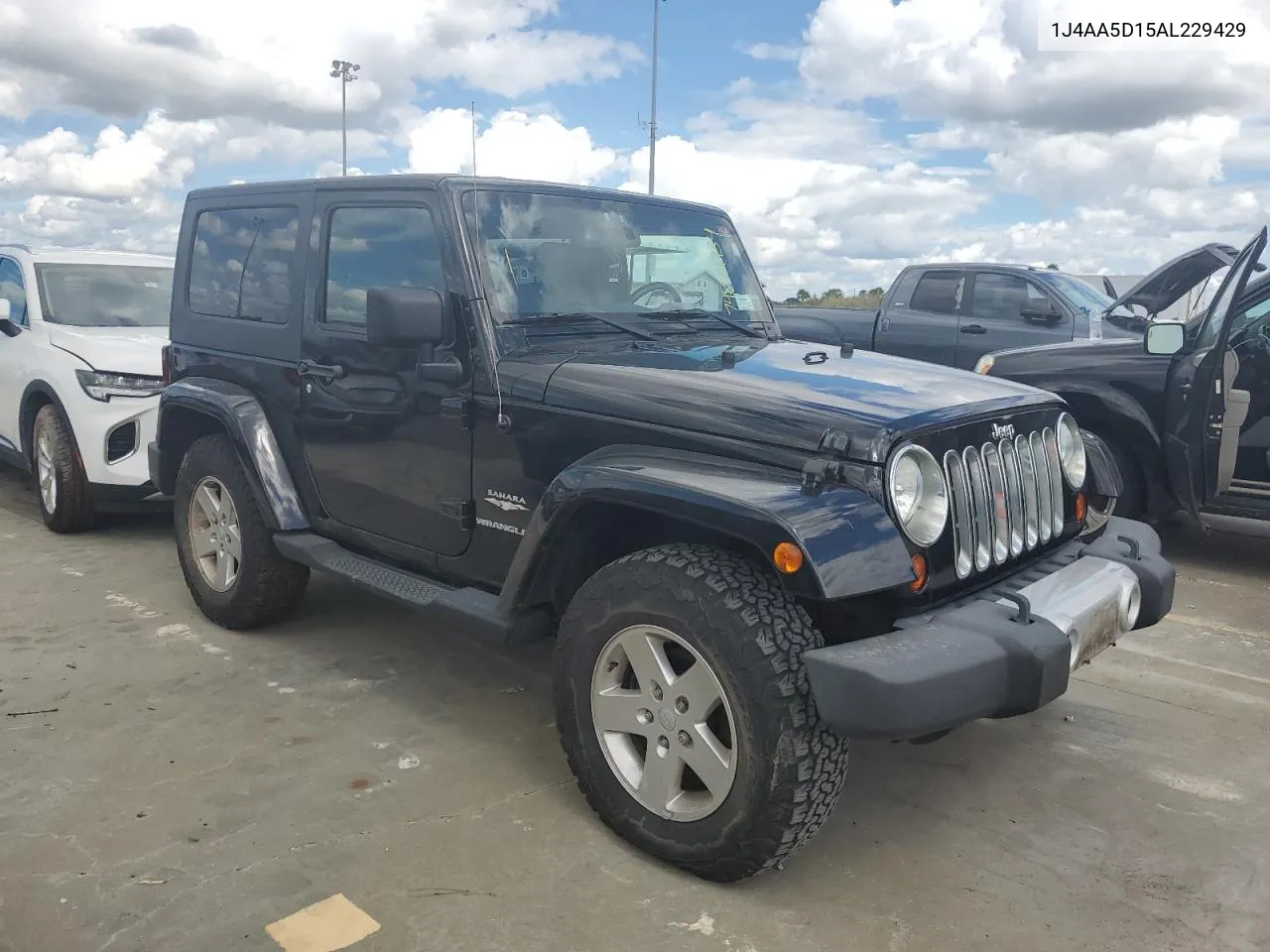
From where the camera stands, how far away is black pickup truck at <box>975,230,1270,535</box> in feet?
18.0

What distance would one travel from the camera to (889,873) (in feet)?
9.23

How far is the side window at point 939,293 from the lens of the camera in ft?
32.0

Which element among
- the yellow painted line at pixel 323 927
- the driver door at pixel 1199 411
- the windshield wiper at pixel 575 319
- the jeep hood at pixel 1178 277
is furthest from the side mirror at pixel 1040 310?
the yellow painted line at pixel 323 927

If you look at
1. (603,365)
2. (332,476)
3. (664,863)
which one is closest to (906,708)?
(664,863)

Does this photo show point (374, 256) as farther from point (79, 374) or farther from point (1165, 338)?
point (1165, 338)

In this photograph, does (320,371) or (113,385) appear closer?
(320,371)

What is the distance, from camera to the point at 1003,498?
2.99 m

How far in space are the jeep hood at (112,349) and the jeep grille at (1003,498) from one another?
16.2 feet

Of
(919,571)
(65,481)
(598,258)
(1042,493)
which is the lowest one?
(65,481)

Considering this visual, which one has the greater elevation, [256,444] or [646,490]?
[646,490]

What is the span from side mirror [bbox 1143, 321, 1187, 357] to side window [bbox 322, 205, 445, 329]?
3.97 m

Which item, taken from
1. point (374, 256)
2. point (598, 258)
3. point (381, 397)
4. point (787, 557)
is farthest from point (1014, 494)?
point (374, 256)

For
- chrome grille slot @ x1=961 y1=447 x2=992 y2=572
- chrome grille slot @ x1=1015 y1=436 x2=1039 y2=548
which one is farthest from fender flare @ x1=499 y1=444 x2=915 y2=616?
chrome grille slot @ x1=1015 y1=436 x2=1039 y2=548

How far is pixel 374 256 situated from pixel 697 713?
7.07 ft
